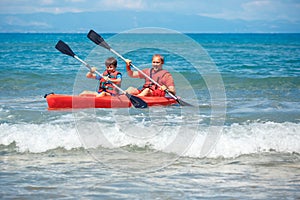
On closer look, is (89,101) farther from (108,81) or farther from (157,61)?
(157,61)

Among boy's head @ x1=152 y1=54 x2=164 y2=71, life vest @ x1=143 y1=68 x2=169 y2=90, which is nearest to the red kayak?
life vest @ x1=143 y1=68 x2=169 y2=90

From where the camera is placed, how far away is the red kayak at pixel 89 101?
7.92 meters

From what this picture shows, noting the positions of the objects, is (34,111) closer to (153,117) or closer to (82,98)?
(82,98)

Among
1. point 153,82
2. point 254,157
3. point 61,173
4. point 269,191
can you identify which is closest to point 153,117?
point 153,82

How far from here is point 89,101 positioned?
315 inches

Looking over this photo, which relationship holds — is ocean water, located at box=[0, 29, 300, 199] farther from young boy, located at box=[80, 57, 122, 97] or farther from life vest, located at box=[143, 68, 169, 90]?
life vest, located at box=[143, 68, 169, 90]

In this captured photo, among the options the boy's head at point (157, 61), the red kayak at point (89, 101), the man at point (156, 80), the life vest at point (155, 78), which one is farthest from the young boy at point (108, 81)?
the boy's head at point (157, 61)

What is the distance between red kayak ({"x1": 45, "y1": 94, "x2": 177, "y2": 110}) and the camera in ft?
26.0

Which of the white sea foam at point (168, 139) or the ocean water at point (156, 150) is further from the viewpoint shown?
the white sea foam at point (168, 139)

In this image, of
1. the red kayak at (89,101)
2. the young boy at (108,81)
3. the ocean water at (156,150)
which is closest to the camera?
Result: the ocean water at (156,150)

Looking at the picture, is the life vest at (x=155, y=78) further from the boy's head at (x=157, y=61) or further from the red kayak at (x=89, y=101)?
the red kayak at (x=89, y=101)

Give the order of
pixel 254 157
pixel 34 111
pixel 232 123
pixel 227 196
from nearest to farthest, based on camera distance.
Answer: pixel 227 196 < pixel 254 157 < pixel 232 123 < pixel 34 111

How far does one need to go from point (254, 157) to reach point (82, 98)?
336 centimetres

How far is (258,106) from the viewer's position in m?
8.84
